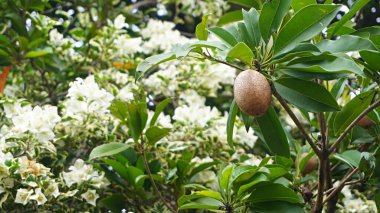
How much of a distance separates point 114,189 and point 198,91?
70 cm

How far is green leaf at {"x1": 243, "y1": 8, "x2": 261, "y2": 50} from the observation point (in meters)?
1.26

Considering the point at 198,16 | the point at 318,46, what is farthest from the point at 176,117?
the point at 198,16

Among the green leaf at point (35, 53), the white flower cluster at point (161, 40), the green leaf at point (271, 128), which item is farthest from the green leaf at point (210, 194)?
the white flower cluster at point (161, 40)

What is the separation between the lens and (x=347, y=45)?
1.19 meters

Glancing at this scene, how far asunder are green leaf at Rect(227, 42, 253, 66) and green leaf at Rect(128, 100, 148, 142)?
0.53 meters

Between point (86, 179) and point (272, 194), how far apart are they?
60 centimetres

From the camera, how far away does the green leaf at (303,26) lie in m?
1.20

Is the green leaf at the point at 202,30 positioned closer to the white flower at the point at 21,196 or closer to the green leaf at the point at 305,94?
the green leaf at the point at 305,94

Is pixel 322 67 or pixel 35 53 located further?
pixel 35 53

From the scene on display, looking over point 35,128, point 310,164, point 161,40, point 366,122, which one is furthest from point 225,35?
point 161,40

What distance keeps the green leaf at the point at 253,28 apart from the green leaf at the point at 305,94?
0.32 feet

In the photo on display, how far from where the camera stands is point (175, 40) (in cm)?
280

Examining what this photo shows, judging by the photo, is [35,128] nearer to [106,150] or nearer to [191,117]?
[106,150]

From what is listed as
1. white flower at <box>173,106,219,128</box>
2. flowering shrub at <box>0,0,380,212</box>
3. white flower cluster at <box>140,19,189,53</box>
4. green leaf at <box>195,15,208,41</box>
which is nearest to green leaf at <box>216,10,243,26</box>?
flowering shrub at <box>0,0,380,212</box>
